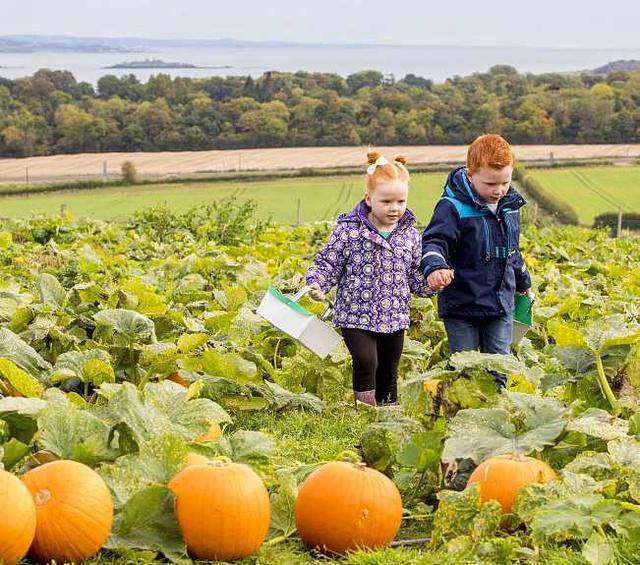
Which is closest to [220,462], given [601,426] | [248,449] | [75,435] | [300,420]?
[248,449]

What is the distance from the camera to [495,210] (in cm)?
575

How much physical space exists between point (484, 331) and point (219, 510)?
2.84 metres

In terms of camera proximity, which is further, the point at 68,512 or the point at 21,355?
the point at 21,355

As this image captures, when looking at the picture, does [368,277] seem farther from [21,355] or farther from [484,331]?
[21,355]

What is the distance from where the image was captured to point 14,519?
3010 mm

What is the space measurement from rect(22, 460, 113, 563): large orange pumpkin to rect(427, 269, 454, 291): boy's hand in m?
2.60

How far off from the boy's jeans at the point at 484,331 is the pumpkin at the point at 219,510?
257 cm

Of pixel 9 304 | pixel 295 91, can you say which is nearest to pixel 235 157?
pixel 295 91

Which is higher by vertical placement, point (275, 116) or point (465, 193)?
point (465, 193)

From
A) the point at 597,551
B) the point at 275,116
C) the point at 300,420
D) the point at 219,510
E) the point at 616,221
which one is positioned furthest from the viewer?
the point at 275,116

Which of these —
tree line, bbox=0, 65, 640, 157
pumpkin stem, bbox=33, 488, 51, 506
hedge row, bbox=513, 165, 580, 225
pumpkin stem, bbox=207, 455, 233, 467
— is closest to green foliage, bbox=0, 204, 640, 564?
pumpkin stem, bbox=207, 455, 233, 467

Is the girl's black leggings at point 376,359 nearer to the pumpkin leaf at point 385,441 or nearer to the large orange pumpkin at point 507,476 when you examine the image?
the pumpkin leaf at point 385,441

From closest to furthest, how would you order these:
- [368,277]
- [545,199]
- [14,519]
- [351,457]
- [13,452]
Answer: [14,519] → [13,452] → [351,457] → [368,277] → [545,199]

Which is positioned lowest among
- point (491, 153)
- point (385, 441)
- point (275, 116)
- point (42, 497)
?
point (275, 116)
